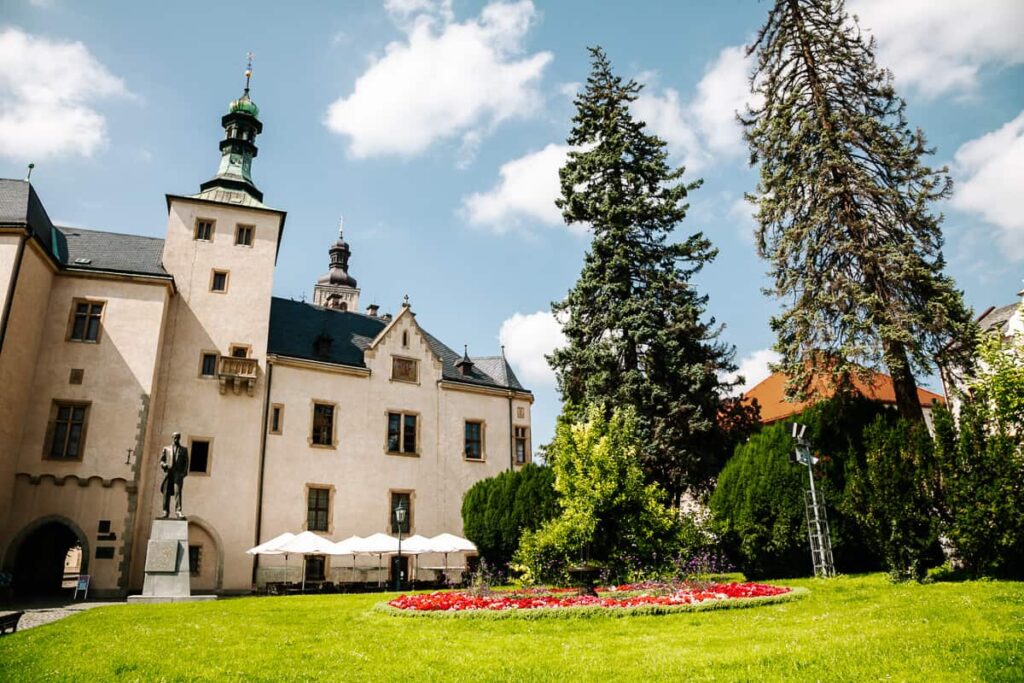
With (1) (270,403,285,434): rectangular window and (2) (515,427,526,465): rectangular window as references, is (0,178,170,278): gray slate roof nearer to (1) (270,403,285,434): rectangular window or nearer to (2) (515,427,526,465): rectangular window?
(1) (270,403,285,434): rectangular window

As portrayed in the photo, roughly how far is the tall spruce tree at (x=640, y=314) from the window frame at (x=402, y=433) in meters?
9.10

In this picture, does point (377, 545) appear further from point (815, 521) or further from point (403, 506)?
point (815, 521)

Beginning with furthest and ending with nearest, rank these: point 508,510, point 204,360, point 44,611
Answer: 1. point 204,360
2. point 508,510
3. point 44,611

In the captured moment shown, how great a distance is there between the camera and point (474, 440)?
35750 mm

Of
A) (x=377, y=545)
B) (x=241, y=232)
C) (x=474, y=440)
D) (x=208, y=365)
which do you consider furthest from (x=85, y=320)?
(x=474, y=440)

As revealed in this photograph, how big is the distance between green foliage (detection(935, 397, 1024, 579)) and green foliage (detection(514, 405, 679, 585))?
769cm

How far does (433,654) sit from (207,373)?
933 inches

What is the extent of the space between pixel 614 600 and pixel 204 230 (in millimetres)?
26365

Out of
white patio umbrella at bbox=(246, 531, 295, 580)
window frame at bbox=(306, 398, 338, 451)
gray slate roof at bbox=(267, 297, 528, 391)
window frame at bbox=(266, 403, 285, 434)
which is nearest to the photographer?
white patio umbrella at bbox=(246, 531, 295, 580)

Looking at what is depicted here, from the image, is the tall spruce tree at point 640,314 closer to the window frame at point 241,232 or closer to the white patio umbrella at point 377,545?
the white patio umbrella at point 377,545

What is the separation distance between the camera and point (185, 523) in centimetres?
2138

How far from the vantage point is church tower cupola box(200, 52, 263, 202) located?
3403cm

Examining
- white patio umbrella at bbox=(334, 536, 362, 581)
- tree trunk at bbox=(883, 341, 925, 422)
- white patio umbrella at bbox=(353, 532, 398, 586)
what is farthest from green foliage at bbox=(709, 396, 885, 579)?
white patio umbrella at bbox=(334, 536, 362, 581)

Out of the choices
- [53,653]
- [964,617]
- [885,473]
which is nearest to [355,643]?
[53,653]
